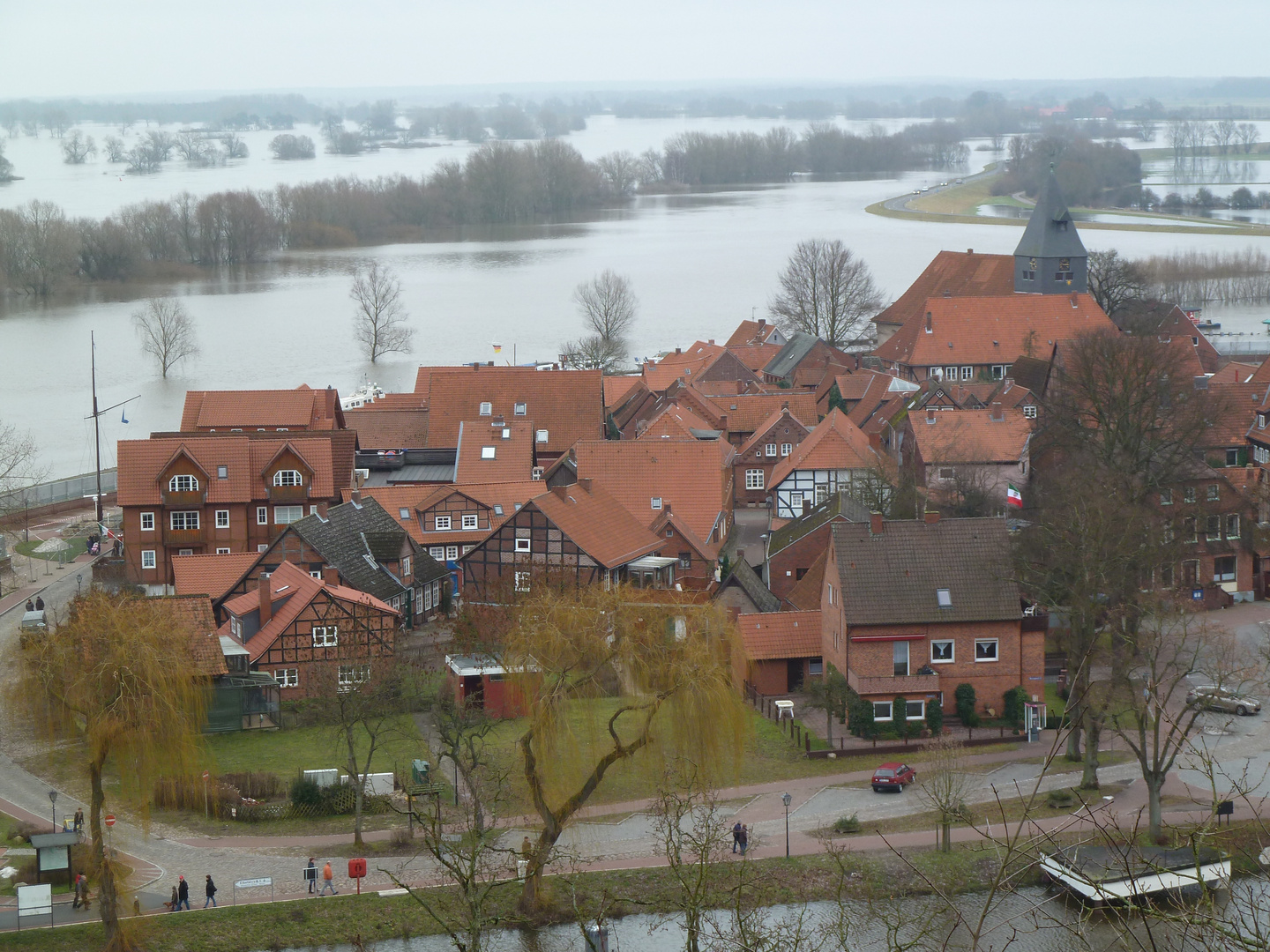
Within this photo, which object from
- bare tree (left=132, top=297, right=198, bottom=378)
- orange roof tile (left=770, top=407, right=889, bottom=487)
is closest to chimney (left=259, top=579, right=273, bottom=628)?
orange roof tile (left=770, top=407, right=889, bottom=487)

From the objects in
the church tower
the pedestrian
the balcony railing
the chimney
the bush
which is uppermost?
the church tower

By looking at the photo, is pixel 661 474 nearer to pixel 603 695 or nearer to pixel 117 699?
pixel 603 695

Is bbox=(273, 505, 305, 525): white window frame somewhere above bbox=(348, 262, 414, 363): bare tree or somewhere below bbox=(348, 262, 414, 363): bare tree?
below

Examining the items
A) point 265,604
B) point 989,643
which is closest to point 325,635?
point 265,604

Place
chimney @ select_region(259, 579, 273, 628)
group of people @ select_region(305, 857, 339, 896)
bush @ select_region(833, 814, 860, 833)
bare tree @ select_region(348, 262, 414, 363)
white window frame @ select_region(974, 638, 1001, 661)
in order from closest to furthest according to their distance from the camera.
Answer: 1. group of people @ select_region(305, 857, 339, 896)
2. bush @ select_region(833, 814, 860, 833)
3. white window frame @ select_region(974, 638, 1001, 661)
4. chimney @ select_region(259, 579, 273, 628)
5. bare tree @ select_region(348, 262, 414, 363)

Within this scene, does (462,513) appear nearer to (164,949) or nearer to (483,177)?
(164,949)

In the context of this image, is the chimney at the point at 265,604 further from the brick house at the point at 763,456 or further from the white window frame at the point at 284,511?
the brick house at the point at 763,456

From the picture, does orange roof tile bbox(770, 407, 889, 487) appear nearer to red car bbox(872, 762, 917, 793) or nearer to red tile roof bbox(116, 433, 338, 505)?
red tile roof bbox(116, 433, 338, 505)
